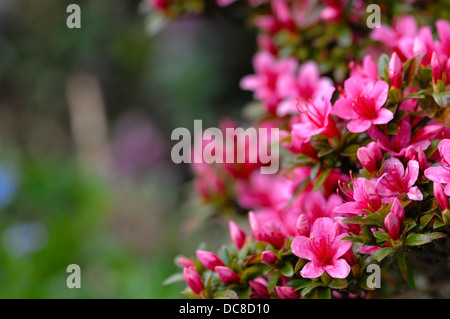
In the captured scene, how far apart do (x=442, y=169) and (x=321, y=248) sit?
25 centimetres

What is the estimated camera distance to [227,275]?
1.08 m

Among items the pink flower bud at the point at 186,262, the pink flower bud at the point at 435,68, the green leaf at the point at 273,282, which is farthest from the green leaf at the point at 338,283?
the pink flower bud at the point at 435,68

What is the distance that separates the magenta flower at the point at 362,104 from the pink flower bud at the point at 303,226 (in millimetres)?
194

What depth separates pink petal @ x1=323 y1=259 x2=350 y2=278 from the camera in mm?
964

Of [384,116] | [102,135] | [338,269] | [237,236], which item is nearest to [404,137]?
[384,116]

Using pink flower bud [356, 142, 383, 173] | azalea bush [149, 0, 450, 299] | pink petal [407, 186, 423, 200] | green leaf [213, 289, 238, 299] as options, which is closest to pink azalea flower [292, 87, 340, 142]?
azalea bush [149, 0, 450, 299]

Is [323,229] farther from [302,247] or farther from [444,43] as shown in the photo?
[444,43]

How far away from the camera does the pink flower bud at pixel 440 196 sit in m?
0.94

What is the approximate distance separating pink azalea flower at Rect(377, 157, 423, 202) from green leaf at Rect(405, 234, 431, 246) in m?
0.07

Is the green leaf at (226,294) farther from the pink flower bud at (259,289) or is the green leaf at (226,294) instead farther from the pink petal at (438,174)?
the pink petal at (438,174)

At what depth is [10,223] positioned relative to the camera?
2865 mm
